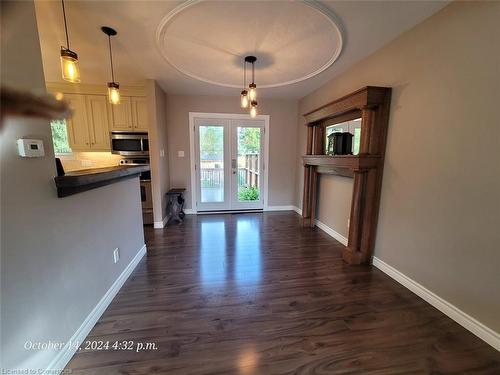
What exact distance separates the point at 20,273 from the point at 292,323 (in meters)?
1.73

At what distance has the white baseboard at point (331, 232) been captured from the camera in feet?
10.5

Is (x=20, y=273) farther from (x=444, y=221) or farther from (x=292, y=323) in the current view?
(x=444, y=221)

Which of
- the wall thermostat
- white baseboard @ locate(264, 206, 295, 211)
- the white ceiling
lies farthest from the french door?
the wall thermostat

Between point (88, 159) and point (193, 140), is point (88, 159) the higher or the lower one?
the lower one

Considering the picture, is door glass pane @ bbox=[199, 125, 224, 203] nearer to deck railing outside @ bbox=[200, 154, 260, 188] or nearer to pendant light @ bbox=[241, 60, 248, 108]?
deck railing outside @ bbox=[200, 154, 260, 188]

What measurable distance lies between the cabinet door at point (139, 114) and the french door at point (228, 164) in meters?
0.96

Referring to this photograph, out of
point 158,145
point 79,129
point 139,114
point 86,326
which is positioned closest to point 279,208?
point 158,145

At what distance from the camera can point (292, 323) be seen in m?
1.67

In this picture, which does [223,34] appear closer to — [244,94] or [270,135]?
[244,94]

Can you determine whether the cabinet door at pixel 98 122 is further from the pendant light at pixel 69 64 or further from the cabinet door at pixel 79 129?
the pendant light at pixel 69 64

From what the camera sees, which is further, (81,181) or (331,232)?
(331,232)

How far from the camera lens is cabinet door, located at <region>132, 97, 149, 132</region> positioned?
3.90 meters

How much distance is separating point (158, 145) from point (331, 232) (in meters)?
3.33

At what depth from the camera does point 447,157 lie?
177 centimetres
